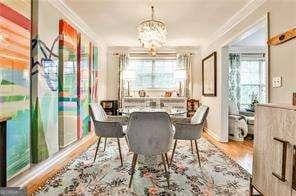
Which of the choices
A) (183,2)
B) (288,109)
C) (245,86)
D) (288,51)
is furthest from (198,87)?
(288,109)

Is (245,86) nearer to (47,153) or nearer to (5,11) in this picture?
(47,153)

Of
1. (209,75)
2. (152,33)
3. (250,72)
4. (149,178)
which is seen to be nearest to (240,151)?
(149,178)

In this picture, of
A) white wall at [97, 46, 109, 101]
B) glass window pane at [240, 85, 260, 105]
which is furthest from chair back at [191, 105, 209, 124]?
glass window pane at [240, 85, 260, 105]

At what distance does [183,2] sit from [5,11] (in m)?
2.36

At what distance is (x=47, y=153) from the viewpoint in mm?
3508

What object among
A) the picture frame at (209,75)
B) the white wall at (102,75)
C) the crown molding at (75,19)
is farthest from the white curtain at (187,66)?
the crown molding at (75,19)

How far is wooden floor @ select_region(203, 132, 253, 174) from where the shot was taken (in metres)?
3.78

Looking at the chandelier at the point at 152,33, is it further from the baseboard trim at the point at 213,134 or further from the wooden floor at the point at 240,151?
the baseboard trim at the point at 213,134

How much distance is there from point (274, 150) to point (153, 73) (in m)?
5.97

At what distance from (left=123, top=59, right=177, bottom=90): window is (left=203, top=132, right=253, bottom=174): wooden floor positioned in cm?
248

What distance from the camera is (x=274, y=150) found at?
2.01 m

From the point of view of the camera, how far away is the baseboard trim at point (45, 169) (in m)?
2.78

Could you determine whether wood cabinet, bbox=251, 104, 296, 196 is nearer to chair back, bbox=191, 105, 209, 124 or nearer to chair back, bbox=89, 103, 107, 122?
chair back, bbox=191, 105, 209, 124

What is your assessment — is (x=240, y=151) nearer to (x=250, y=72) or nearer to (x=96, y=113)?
(x=96, y=113)
